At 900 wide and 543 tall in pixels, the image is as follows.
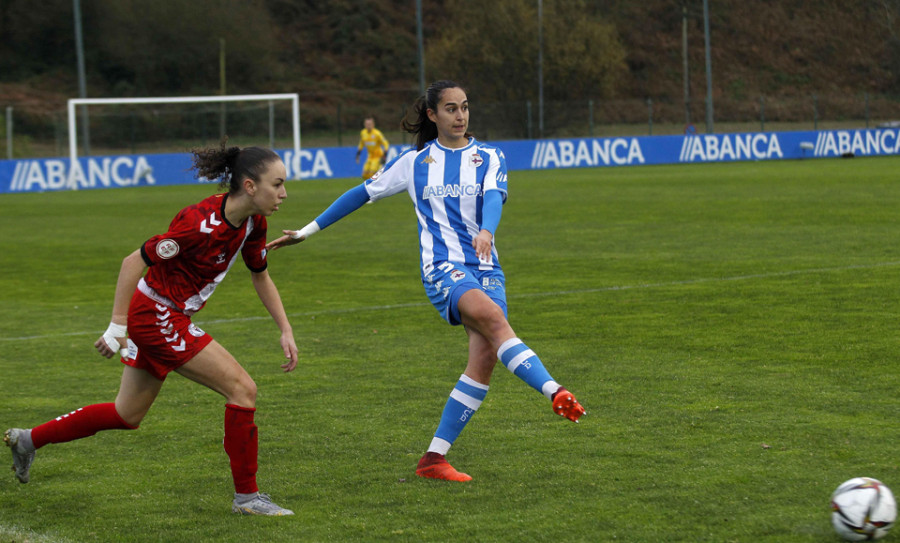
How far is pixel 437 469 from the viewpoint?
5.29m

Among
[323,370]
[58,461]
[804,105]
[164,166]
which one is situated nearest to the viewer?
[58,461]

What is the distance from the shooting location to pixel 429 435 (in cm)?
610

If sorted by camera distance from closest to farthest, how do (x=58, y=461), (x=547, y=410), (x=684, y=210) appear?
(x=58, y=461)
(x=547, y=410)
(x=684, y=210)

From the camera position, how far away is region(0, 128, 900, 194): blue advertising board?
34.6 m

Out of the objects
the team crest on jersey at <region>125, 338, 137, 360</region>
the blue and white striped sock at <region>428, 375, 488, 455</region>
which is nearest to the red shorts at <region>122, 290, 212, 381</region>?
the team crest on jersey at <region>125, 338, 137, 360</region>

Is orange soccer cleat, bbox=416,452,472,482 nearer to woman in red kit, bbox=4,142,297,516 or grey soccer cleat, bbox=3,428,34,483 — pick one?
woman in red kit, bbox=4,142,297,516

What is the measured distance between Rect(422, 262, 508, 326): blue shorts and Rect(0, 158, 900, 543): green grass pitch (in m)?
0.77

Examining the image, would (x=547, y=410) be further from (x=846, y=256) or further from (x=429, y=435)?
(x=846, y=256)

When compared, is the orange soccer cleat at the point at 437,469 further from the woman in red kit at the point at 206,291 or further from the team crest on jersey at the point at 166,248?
the team crest on jersey at the point at 166,248

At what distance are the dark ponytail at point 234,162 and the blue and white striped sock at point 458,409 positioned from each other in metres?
1.38

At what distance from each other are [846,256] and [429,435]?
28.3ft

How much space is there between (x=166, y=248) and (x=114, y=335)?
1.30ft

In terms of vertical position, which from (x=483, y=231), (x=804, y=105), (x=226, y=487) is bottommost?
(x=226, y=487)

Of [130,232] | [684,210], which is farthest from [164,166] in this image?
[684,210]
